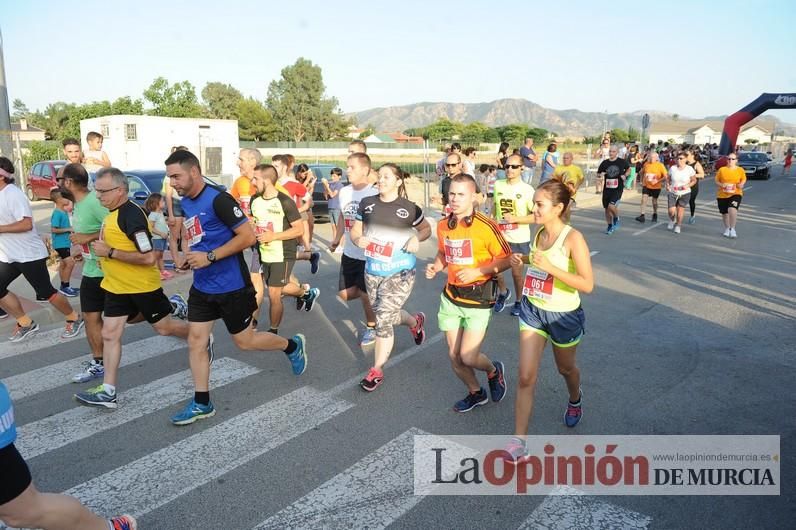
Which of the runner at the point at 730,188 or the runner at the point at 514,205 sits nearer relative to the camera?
the runner at the point at 514,205

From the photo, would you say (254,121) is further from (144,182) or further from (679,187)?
(679,187)

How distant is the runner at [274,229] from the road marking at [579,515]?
3.59m

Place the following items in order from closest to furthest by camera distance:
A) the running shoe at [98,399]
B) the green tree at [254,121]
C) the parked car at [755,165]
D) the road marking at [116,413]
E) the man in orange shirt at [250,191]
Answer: the road marking at [116,413], the running shoe at [98,399], the man in orange shirt at [250,191], the parked car at [755,165], the green tree at [254,121]

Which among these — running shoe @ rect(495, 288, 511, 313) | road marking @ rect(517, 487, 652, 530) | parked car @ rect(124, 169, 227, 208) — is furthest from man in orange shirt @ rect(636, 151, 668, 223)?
road marking @ rect(517, 487, 652, 530)

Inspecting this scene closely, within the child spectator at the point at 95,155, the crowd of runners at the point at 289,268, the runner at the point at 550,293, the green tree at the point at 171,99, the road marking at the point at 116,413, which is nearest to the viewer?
the runner at the point at 550,293

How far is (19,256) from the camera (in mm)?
6105

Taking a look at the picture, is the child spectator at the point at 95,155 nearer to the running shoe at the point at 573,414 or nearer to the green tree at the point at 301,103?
the running shoe at the point at 573,414

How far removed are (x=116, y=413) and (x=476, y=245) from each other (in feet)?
10.3

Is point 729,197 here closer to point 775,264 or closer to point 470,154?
point 775,264

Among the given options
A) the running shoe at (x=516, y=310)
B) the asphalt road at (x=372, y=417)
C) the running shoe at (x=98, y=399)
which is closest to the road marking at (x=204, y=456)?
the asphalt road at (x=372, y=417)

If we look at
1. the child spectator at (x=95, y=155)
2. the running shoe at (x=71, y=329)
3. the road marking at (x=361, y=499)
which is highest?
the child spectator at (x=95, y=155)

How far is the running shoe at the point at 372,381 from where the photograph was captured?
4.90m

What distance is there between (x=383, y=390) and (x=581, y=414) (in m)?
1.64

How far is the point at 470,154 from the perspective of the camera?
44.7 ft
